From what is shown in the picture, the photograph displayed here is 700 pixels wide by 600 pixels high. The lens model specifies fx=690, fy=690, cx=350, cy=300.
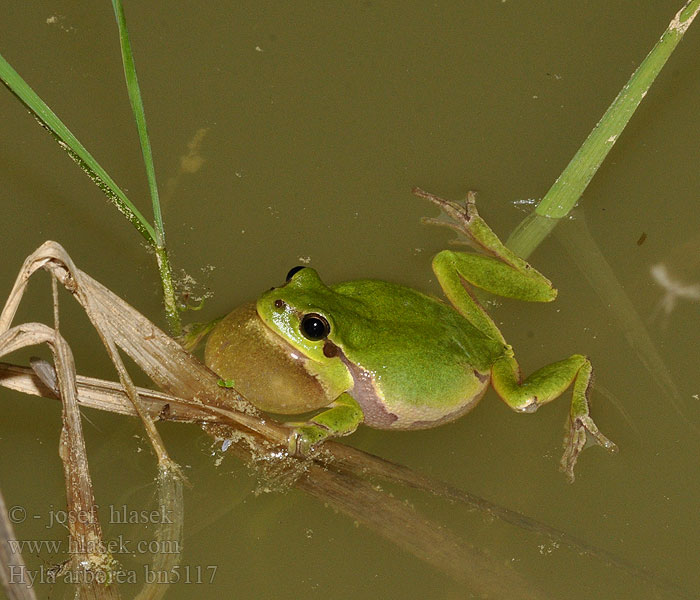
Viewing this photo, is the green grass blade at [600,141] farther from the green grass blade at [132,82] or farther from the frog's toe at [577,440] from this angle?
the green grass blade at [132,82]

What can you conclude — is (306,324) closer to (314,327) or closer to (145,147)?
(314,327)

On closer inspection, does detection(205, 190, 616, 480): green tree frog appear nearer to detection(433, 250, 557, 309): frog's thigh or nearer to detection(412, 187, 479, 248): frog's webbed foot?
detection(433, 250, 557, 309): frog's thigh

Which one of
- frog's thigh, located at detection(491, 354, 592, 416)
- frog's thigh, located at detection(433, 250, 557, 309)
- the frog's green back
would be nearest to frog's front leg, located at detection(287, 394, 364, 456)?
the frog's green back

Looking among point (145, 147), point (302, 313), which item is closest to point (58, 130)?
point (145, 147)

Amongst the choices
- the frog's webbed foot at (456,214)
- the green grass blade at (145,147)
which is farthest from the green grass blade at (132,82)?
the frog's webbed foot at (456,214)

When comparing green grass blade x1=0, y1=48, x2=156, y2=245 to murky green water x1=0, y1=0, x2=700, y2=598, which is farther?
murky green water x1=0, y1=0, x2=700, y2=598

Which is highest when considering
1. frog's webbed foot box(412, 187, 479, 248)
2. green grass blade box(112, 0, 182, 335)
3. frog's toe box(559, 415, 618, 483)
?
green grass blade box(112, 0, 182, 335)
